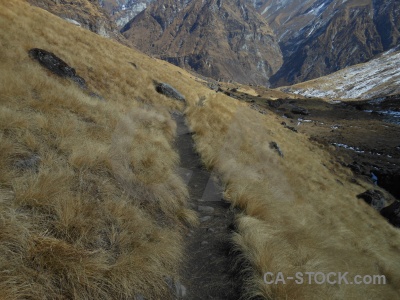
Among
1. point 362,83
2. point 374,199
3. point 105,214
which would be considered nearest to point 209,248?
point 105,214

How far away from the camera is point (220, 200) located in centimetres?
745

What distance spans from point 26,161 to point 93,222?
1.71 meters

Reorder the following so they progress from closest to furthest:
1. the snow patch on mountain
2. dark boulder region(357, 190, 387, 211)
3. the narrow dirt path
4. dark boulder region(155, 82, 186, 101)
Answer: the narrow dirt path
dark boulder region(357, 190, 387, 211)
dark boulder region(155, 82, 186, 101)
the snow patch on mountain

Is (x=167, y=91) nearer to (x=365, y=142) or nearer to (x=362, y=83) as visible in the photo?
(x=365, y=142)

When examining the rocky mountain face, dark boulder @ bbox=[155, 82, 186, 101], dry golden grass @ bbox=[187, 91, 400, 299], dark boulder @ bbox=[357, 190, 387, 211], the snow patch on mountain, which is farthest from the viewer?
the rocky mountain face

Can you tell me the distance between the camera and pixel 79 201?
13.5 feet

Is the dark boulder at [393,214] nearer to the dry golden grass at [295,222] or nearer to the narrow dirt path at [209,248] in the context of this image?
the dry golden grass at [295,222]

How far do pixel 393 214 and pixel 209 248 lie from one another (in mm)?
15800

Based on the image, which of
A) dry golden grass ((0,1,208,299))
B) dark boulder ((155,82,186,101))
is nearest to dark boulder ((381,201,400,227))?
dry golden grass ((0,1,208,299))

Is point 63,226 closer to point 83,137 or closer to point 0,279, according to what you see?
point 0,279

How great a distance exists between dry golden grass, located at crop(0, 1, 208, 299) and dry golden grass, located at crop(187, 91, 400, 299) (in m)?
1.45

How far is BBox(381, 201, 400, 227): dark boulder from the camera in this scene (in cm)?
1581

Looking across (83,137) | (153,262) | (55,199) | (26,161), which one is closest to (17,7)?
(83,137)

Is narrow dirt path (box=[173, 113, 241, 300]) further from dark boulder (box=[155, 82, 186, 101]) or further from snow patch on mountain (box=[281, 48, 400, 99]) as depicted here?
snow patch on mountain (box=[281, 48, 400, 99])
